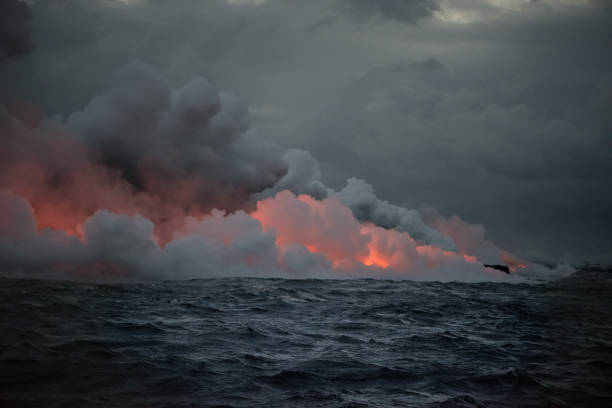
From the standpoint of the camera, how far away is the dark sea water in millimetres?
13578

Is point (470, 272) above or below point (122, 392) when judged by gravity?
above

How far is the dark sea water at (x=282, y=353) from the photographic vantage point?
44.5 ft

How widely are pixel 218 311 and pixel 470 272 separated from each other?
52.4 m

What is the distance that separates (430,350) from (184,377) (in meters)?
9.90

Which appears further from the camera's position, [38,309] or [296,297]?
[296,297]

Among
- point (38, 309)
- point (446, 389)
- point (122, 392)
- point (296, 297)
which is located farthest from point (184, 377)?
point (296, 297)

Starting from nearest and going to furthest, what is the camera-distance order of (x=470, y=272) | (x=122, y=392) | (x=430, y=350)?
(x=122, y=392) → (x=430, y=350) → (x=470, y=272)

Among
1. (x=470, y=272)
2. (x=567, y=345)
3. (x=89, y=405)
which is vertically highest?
(x=470, y=272)

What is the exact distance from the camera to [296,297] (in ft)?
124

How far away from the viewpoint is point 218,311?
2864 centimetres

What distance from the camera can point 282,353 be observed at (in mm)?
18828

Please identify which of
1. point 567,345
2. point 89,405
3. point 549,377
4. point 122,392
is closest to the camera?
point 89,405

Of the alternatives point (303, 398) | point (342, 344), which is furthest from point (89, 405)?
point (342, 344)

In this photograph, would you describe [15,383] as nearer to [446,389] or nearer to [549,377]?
[446,389]
